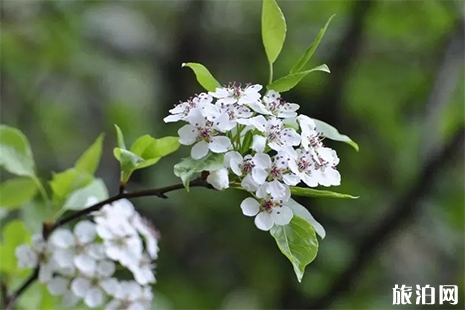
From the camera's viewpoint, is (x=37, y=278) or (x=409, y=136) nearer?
(x=37, y=278)

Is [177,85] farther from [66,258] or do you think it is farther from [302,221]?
[302,221]

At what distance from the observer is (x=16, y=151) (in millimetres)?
685

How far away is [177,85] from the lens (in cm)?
159

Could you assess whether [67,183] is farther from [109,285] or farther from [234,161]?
[234,161]

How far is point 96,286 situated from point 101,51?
3.53 ft

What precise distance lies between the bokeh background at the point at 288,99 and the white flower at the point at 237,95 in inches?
24.8

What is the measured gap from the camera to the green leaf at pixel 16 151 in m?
0.67

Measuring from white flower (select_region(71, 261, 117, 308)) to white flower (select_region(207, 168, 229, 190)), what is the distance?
0.81 feet

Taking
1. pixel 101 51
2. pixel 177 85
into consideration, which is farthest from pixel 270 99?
pixel 101 51

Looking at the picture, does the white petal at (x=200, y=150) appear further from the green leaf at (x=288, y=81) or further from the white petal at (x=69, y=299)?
the white petal at (x=69, y=299)

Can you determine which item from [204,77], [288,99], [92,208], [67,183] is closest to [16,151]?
[67,183]

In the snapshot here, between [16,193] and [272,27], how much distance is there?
38 centimetres

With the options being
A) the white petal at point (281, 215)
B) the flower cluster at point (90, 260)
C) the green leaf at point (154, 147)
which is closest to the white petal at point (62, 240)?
the flower cluster at point (90, 260)

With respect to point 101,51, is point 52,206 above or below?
below
